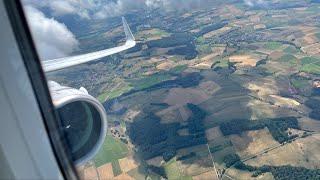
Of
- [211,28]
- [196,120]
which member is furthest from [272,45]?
[196,120]

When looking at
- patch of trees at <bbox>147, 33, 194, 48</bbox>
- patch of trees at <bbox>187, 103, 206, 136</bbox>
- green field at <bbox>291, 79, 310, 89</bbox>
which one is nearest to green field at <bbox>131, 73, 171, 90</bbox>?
patch of trees at <bbox>187, 103, 206, 136</bbox>

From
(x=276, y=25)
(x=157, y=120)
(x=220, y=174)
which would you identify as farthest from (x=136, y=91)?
(x=276, y=25)

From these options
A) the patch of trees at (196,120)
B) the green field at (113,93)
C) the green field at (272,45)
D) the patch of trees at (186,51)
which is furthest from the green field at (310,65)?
the green field at (113,93)

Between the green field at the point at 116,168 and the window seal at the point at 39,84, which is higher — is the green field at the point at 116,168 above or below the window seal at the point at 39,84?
below

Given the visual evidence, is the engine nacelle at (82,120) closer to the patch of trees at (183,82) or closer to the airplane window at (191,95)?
the airplane window at (191,95)

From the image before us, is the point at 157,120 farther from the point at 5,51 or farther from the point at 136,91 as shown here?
the point at 5,51

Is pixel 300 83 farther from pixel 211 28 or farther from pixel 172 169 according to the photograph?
pixel 211 28
